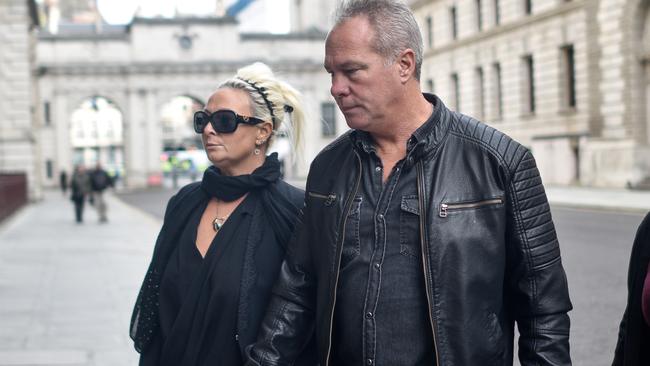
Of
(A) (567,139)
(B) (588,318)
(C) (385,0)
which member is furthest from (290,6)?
(C) (385,0)

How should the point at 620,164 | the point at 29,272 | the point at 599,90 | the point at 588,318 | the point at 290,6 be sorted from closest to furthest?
the point at 588,318 → the point at 29,272 → the point at 620,164 → the point at 599,90 → the point at 290,6

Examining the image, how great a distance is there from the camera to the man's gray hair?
10.4 ft

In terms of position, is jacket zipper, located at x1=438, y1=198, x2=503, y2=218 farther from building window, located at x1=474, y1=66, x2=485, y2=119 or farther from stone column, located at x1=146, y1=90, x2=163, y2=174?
stone column, located at x1=146, y1=90, x2=163, y2=174

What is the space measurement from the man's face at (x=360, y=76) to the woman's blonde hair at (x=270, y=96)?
966mm

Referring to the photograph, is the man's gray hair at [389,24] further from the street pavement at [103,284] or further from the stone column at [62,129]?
the stone column at [62,129]

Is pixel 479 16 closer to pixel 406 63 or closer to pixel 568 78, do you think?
pixel 568 78

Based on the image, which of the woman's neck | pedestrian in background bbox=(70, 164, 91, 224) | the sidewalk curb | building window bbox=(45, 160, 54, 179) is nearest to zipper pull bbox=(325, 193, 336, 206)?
the woman's neck

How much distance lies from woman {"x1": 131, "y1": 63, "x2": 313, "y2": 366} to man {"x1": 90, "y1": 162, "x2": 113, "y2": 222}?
23336 millimetres

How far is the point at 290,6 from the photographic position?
3322 inches

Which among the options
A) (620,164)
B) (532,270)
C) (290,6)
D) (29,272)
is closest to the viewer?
(532,270)

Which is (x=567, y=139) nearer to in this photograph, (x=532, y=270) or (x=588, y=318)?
(x=588, y=318)

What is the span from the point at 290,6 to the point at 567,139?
53273 mm

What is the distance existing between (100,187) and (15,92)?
39.8 feet

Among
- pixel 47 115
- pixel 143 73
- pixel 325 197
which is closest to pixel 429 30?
pixel 143 73
